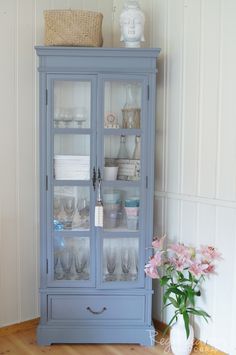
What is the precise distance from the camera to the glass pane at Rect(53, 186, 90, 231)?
2.47 meters

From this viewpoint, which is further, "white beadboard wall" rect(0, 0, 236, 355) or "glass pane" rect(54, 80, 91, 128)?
"glass pane" rect(54, 80, 91, 128)

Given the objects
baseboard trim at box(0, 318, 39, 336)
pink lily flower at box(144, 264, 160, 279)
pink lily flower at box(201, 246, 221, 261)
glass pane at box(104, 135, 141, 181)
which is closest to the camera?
pink lily flower at box(201, 246, 221, 261)

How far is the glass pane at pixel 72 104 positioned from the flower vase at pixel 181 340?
1306 mm

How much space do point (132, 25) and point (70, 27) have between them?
1.24 feet

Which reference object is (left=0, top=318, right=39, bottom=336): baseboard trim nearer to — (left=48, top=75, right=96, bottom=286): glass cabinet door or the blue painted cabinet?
the blue painted cabinet

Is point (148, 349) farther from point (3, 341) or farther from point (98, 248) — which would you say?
point (3, 341)

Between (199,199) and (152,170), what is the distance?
0.33 m

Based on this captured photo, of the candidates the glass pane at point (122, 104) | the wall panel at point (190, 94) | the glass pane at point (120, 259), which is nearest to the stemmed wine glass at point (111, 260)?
the glass pane at point (120, 259)

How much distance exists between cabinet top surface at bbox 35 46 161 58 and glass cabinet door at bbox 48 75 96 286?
0.47 feet

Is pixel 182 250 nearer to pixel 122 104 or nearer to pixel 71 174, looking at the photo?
pixel 71 174

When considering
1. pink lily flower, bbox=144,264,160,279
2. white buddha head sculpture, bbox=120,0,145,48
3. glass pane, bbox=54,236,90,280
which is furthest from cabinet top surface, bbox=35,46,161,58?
pink lily flower, bbox=144,264,160,279

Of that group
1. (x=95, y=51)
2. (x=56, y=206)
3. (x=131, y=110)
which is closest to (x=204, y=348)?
(x=56, y=206)

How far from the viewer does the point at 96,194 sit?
244cm

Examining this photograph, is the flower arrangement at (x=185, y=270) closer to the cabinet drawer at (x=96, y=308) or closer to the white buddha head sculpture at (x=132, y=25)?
the cabinet drawer at (x=96, y=308)
